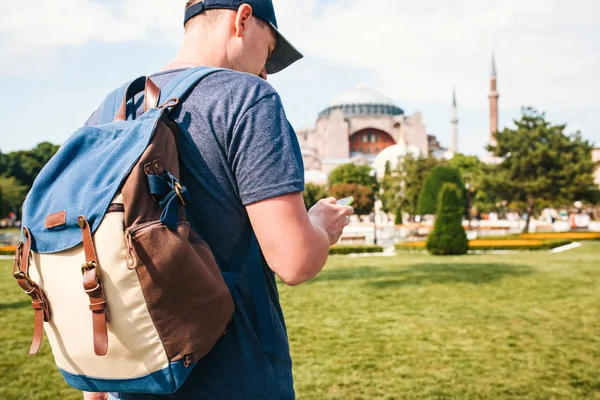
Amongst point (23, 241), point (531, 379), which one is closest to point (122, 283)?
point (23, 241)

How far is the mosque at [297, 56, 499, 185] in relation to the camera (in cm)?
6881

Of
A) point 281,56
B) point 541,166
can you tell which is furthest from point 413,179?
point 281,56

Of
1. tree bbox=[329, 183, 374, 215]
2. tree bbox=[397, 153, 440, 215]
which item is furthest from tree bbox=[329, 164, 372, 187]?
tree bbox=[397, 153, 440, 215]

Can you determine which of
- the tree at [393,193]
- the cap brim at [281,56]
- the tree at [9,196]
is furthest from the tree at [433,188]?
the tree at [9,196]

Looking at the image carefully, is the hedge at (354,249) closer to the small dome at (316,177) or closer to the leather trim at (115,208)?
the leather trim at (115,208)

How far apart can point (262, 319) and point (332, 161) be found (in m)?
64.3

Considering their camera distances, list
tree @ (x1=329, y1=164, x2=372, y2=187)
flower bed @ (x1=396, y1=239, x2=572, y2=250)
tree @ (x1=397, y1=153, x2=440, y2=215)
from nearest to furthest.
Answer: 1. flower bed @ (x1=396, y1=239, x2=572, y2=250)
2. tree @ (x1=397, y1=153, x2=440, y2=215)
3. tree @ (x1=329, y1=164, x2=372, y2=187)

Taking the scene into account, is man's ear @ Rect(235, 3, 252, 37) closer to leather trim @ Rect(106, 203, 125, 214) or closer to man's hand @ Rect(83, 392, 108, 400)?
leather trim @ Rect(106, 203, 125, 214)

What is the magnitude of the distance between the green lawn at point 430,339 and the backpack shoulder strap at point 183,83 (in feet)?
8.92

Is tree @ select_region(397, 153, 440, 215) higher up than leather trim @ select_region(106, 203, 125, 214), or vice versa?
tree @ select_region(397, 153, 440, 215)

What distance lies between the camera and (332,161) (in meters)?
65.2

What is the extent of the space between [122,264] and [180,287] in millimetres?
99

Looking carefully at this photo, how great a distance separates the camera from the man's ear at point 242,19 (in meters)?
1.19

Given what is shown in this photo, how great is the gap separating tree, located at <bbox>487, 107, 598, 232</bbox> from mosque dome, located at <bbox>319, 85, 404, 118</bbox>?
49.9 m
